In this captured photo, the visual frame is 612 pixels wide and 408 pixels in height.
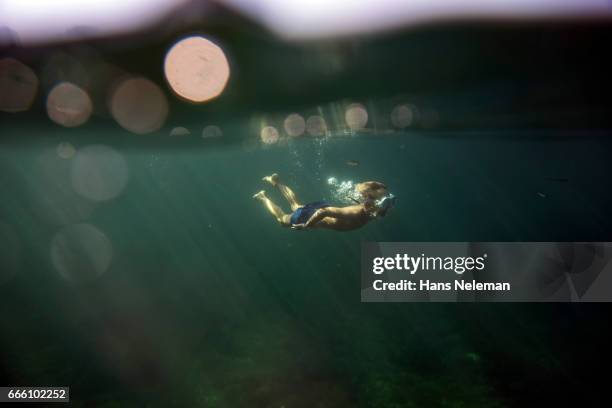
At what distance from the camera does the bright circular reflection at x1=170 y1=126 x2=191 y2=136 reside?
12.3 m

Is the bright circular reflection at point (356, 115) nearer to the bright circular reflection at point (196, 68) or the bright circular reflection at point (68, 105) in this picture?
the bright circular reflection at point (196, 68)

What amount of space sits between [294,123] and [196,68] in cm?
608

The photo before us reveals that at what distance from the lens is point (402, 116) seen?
38.3ft

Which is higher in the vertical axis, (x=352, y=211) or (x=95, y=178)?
(x=95, y=178)

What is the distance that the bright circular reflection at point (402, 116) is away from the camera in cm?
1038

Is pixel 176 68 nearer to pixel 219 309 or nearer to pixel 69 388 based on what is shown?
pixel 69 388

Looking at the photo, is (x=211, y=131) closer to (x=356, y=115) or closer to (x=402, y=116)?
(x=356, y=115)

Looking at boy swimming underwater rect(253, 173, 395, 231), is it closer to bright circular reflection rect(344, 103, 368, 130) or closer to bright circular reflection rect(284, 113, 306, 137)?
bright circular reflection rect(344, 103, 368, 130)

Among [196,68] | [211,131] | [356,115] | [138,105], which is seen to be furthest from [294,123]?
[196,68]

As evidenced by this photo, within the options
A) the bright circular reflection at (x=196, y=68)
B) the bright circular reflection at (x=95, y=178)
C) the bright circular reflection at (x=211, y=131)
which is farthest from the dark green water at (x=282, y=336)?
the bright circular reflection at (x=95, y=178)

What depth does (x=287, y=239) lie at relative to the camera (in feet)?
188

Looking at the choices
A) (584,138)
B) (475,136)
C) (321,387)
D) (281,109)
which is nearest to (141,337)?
(321,387)

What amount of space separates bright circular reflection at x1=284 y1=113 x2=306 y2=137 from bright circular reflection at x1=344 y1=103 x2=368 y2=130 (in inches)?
61.3

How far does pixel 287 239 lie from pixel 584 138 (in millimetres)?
45120
